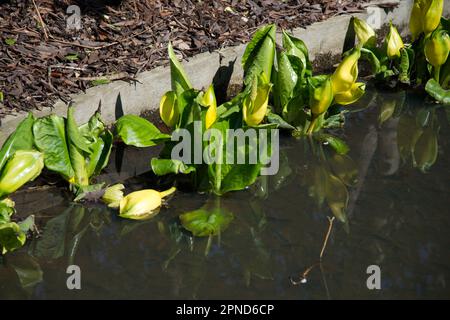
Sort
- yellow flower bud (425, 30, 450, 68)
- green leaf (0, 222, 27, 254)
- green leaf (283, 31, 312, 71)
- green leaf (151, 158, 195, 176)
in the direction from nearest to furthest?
green leaf (0, 222, 27, 254)
green leaf (151, 158, 195, 176)
green leaf (283, 31, 312, 71)
yellow flower bud (425, 30, 450, 68)

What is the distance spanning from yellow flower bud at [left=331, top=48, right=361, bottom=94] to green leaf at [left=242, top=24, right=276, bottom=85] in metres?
0.39

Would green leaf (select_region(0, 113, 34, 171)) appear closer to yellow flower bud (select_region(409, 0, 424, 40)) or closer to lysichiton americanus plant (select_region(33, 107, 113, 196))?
lysichiton americanus plant (select_region(33, 107, 113, 196))

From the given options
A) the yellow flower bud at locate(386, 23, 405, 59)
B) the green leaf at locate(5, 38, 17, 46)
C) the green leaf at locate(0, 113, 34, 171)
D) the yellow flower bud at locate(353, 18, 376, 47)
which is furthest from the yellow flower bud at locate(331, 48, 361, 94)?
the green leaf at locate(5, 38, 17, 46)

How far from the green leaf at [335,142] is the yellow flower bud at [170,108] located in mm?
948

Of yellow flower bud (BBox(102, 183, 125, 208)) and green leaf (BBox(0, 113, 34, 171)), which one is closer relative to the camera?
green leaf (BBox(0, 113, 34, 171))

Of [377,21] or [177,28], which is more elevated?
[177,28]

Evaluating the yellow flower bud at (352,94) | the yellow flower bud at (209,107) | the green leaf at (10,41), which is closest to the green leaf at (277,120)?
the yellow flower bud at (352,94)

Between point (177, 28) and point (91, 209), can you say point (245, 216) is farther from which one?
point (177, 28)

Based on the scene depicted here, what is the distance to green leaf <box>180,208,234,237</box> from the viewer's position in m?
3.56

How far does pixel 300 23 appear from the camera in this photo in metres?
5.22

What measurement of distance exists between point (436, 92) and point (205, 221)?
2089 millimetres

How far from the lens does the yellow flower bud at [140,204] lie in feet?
11.9
